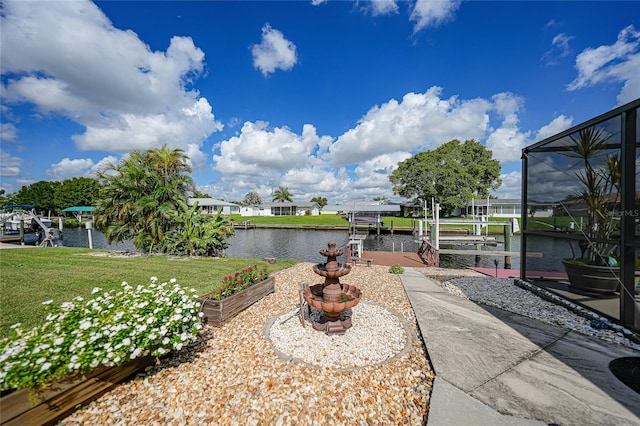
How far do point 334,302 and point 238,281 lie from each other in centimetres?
249

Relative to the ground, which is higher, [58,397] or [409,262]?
[58,397]

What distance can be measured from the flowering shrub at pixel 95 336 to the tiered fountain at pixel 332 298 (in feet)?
6.22

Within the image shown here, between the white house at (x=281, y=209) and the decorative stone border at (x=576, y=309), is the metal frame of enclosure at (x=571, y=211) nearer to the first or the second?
the decorative stone border at (x=576, y=309)

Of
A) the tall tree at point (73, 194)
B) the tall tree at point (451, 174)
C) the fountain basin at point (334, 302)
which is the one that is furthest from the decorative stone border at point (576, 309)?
the tall tree at point (73, 194)

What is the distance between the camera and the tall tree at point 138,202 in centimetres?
1177

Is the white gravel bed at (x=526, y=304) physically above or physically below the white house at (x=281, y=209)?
below

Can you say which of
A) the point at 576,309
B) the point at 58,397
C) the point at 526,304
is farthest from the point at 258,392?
the point at 576,309

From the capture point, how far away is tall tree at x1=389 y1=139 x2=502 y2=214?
38250 mm

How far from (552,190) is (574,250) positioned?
1514mm

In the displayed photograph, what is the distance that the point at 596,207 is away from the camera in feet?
16.6

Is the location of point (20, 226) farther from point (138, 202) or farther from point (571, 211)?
point (571, 211)

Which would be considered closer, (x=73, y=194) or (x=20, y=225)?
(x=20, y=225)

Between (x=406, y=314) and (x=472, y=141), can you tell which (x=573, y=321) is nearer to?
(x=406, y=314)

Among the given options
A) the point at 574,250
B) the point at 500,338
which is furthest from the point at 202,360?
the point at 574,250
